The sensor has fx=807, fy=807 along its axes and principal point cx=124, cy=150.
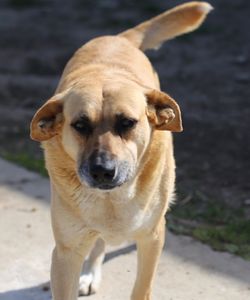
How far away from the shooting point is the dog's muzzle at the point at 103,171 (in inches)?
132

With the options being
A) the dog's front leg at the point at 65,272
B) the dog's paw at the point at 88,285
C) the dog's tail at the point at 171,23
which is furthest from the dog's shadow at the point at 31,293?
the dog's tail at the point at 171,23

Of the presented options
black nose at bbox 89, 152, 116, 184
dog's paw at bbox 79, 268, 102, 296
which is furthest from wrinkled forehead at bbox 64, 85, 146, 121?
dog's paw at bbox 79, 268, 102, 296

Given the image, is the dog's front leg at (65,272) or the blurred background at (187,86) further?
the blurred background at (187,86)

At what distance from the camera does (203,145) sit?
251 inches

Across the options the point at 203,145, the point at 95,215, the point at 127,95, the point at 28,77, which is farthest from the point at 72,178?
the point at 28,77

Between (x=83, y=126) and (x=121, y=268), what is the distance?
1.35 metres

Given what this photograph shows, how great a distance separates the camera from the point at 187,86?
7.75 metres

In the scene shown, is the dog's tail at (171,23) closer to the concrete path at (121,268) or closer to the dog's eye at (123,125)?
the concrete path at (121,268)

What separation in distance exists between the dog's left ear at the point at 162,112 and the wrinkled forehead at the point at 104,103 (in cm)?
7

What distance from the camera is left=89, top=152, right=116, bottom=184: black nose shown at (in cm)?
334

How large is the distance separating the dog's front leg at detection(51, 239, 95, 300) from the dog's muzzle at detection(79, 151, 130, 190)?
46cm

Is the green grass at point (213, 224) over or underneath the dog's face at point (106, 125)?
underneath

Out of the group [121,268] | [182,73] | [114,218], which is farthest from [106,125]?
[182,73]

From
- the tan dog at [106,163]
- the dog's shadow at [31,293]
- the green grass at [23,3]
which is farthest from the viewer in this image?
the green grass at [23,3]
